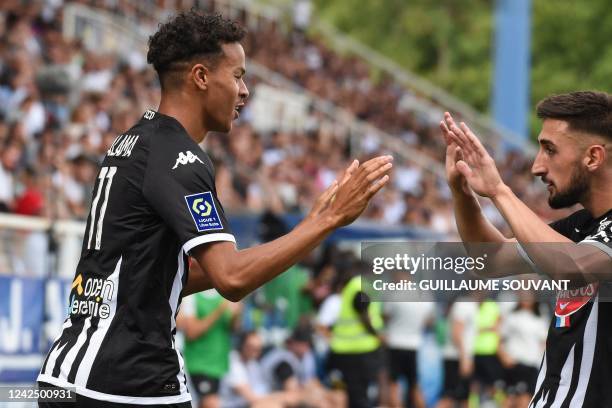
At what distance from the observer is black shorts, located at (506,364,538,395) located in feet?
46.4

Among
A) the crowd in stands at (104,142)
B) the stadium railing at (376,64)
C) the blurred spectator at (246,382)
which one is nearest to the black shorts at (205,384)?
the blurred spectator at (246,382)

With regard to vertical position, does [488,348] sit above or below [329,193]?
below

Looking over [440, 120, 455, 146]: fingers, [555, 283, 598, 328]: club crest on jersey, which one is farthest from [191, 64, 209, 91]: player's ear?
[555, 283, 598, 328]: club crest on jersey

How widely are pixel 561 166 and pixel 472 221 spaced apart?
0.64 m

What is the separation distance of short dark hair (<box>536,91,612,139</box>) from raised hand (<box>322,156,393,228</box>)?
91 centimetres

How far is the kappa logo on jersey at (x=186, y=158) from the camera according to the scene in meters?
4.52

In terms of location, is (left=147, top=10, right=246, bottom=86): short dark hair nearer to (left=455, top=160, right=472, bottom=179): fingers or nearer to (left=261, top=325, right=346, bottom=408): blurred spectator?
(left=455, top=160, right=472, bottom=179): fingers

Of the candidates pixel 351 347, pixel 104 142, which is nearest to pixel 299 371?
pixel 351 347

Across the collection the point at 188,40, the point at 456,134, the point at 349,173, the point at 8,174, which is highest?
the point at 8,174

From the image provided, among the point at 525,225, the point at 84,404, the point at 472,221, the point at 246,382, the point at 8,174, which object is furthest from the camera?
the point at 246,382

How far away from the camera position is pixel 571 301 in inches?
188

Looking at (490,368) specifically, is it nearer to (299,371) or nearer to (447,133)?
(299,371)

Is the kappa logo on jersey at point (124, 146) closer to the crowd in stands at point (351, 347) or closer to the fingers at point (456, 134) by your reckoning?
the fingers at point (456, 134)

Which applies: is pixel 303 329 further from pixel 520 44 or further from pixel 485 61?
pixel 485 61
